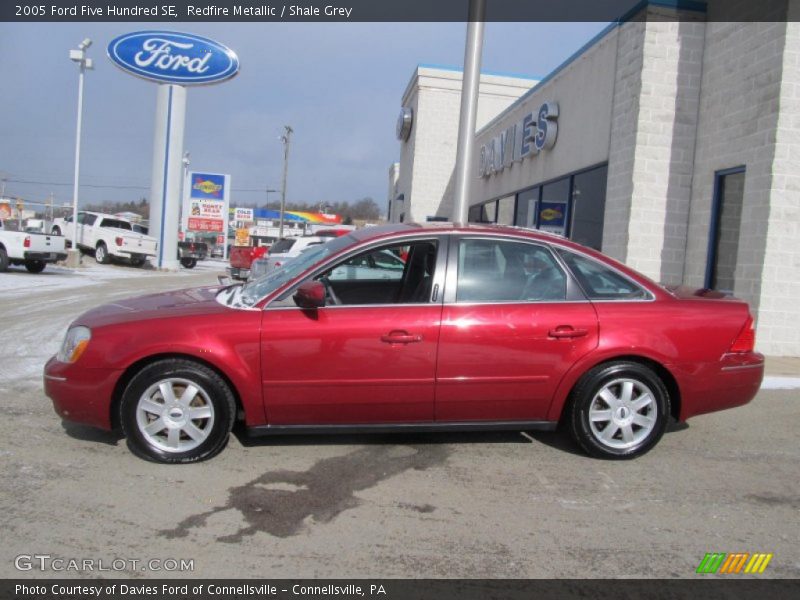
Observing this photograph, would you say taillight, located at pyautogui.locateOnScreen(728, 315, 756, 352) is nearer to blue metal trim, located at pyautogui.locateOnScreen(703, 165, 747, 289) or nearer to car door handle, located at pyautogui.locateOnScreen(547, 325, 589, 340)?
car door handle, located at pyautogui.locateOnScreen(547, 325, 589, 340)

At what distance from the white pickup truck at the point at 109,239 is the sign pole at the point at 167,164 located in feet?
2.24

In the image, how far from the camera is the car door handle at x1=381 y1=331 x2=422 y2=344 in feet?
13.4

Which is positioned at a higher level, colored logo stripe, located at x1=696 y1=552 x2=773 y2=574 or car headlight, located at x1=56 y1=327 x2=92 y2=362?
car headlight, located at x1=56 y1=327 x2=92 y2=362

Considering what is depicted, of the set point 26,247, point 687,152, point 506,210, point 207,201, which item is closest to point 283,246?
point 506,210

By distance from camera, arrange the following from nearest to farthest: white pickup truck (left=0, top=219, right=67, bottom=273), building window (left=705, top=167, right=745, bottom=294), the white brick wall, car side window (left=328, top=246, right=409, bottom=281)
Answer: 1. car side window (left=328, top=246, right=409, bottom=281)
2. building window (left=705, top=167, right=745, bottom=294)
3. white pickup truck (left=0, top=219, right=67, bottom=273)
4. the white brick wall

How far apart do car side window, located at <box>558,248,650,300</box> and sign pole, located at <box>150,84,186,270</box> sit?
24.2 m

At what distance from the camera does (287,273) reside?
4.59 metres

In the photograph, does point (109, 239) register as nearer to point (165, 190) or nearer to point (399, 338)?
point (165, 190)

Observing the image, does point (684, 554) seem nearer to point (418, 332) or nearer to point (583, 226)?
point (418, 332)

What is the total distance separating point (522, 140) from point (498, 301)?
12876 mm

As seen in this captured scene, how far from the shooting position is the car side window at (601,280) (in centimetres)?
447

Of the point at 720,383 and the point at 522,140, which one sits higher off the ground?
the point at 522,140

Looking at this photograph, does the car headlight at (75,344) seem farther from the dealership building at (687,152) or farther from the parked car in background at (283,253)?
the parked car in background at (283,253)

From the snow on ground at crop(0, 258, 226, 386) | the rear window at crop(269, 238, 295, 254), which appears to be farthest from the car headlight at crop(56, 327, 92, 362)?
the rear window at crop(269, 238, 295, 254)
